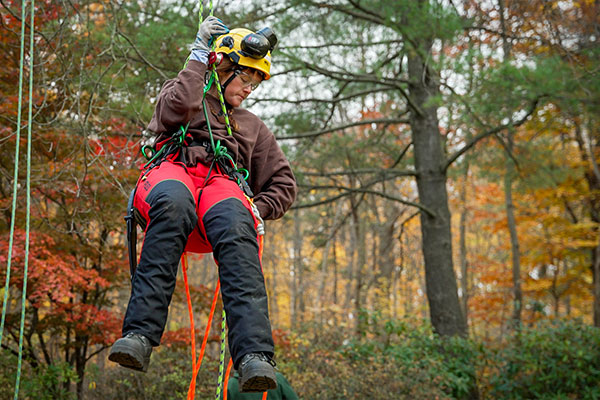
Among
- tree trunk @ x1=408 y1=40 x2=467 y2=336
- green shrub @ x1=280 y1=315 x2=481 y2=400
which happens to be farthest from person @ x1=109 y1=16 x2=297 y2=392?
tree trunk @ x1=408 y1=40 x2=467 y2=336

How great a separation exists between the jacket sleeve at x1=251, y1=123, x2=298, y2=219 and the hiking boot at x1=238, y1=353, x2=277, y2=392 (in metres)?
1.01

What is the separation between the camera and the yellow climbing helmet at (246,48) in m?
2.56

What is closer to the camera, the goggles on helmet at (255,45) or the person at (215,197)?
the person at (215,197)

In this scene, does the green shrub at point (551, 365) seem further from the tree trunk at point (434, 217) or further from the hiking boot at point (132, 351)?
the hiking boot at point (132, 351)

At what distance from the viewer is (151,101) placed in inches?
234

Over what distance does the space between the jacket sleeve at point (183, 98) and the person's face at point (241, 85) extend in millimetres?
229

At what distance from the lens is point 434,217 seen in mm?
8516

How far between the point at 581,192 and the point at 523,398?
5436 mm

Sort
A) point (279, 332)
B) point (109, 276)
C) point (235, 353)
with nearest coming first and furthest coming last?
1. point (235, 353)
2. point (109, 276)
3. point (279, 332)

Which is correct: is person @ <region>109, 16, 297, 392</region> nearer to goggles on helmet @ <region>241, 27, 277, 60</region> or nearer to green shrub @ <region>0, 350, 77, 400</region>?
goggles on helmet @ <region>241, 27, 277, 60</region>

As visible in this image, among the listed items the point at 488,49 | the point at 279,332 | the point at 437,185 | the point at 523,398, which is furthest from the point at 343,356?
the point at 488,49

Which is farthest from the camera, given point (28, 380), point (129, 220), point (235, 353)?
point (28, 380)

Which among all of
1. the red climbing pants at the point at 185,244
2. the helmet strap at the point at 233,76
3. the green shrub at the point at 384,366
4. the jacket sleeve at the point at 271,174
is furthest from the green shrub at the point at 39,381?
the helmet strap at the point at 233,76

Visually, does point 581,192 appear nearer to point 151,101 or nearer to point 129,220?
point 151,101
